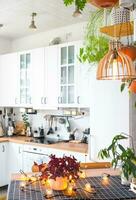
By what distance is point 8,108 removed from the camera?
599 cm

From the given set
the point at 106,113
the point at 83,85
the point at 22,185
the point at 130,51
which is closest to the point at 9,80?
the point at 83,85

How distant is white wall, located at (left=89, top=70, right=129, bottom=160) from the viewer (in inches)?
144

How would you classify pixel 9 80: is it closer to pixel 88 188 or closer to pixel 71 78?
pixel 71 78

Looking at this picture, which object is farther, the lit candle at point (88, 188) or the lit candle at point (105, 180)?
the lit candle at point (105, 180)

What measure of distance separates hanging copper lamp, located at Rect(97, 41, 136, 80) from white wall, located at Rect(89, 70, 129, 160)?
5.58 feet

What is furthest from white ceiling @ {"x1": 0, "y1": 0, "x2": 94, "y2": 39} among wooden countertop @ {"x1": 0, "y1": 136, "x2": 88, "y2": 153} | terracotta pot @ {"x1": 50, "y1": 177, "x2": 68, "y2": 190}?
terracotta pot @ {"x1": 50, "y1": 177, "x2": 68, "y2": 190}

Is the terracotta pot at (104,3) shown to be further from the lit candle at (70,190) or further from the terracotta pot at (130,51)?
the lit candle at (70,190)

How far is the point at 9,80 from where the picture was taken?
18.3 ft

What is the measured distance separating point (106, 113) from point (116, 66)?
1937 millimetres

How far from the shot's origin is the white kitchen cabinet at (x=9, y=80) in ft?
18.0

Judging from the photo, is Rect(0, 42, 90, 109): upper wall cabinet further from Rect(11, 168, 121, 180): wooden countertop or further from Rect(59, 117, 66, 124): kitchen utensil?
Rect(11, 168, 121, 180): wooden countertop

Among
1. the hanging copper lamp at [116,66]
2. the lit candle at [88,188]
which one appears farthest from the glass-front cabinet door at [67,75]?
the hanging copper lamp at [116,66]

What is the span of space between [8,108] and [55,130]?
121cm

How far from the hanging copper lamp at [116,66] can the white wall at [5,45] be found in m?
4.29
